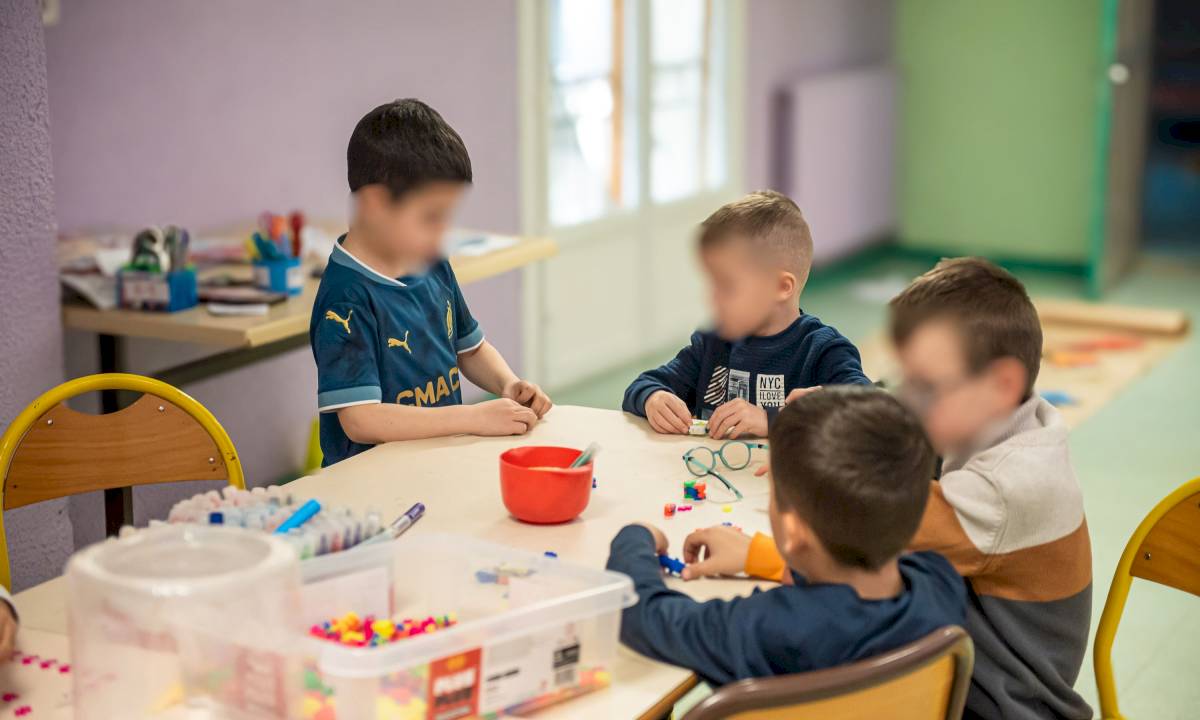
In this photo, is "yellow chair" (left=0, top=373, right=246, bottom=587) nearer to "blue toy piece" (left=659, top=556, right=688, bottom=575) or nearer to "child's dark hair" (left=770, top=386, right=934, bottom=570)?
"blue toy piece" (left=659, top=556, right=688, bottom=575)

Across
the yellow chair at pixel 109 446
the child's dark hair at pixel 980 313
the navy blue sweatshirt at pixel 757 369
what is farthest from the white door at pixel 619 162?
the child's dark hair at pixel 980 313

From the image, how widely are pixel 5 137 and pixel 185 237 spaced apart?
419 millimetres

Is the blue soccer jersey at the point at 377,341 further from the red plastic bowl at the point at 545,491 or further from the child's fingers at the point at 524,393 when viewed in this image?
the red plastic bowl at the point at 545,491

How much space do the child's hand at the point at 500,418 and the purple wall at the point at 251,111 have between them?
4.26 ft

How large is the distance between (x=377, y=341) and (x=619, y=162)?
9.16 feet

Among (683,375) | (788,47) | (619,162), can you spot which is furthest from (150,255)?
(788,47)

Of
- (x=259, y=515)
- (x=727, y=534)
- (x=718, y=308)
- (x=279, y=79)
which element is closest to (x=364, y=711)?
(x=259, y=515)

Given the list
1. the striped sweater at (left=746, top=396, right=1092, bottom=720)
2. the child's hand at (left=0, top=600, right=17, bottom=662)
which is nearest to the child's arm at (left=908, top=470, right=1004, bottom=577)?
the striped sweater at (left=746, top=396, right=1092, bottom=720)

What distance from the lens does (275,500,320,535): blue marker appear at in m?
1.28

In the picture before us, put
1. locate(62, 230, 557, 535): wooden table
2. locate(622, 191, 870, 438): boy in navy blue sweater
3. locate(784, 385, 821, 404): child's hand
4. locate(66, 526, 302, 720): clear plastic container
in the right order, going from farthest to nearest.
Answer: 1. locate(62, 230, 557, 535): wooden table
2. locate(622, 191, 870, 438): boy in navy blue sweater
3. locate(784, 385, 821, 404): child's hand
4. locate(66, 526, 302, 720): clear plastic container

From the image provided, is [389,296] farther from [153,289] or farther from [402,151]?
[153,289]

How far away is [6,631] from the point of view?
1.27 meters

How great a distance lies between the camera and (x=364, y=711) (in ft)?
3.60

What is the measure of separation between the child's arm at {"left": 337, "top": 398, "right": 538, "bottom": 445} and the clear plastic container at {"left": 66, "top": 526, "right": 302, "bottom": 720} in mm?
685
